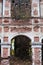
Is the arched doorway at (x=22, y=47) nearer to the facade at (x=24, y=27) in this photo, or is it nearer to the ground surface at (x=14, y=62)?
the ground surface at (x=14, y=62)

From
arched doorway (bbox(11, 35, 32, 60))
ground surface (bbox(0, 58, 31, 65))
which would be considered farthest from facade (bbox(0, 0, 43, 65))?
arched doorway (bbox(11, 35, 32, 60))

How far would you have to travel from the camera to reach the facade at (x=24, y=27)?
1647 centimetres

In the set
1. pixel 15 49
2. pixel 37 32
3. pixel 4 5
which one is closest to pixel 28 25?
pixel 37 32

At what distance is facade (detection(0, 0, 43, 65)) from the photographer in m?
16.5

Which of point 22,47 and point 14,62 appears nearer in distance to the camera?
point 14,62

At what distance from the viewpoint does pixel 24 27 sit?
16562 millimetres

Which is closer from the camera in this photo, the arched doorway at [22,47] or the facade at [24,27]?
the facade at [24,27]

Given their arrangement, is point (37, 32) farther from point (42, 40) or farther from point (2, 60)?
point (2, 60)

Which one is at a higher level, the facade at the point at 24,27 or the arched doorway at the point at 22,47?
the facade at the point at 24,27

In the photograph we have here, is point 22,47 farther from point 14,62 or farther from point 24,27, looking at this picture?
point 24,27

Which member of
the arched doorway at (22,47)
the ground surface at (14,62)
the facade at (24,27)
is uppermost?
the facade at (24,27)

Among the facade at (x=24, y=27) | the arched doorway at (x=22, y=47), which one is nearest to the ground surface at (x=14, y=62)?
the facade at (x=24, y=27)

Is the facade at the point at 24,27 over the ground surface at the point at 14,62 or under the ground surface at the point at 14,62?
over

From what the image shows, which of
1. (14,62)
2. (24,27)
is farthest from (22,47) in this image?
→ (24,27)
